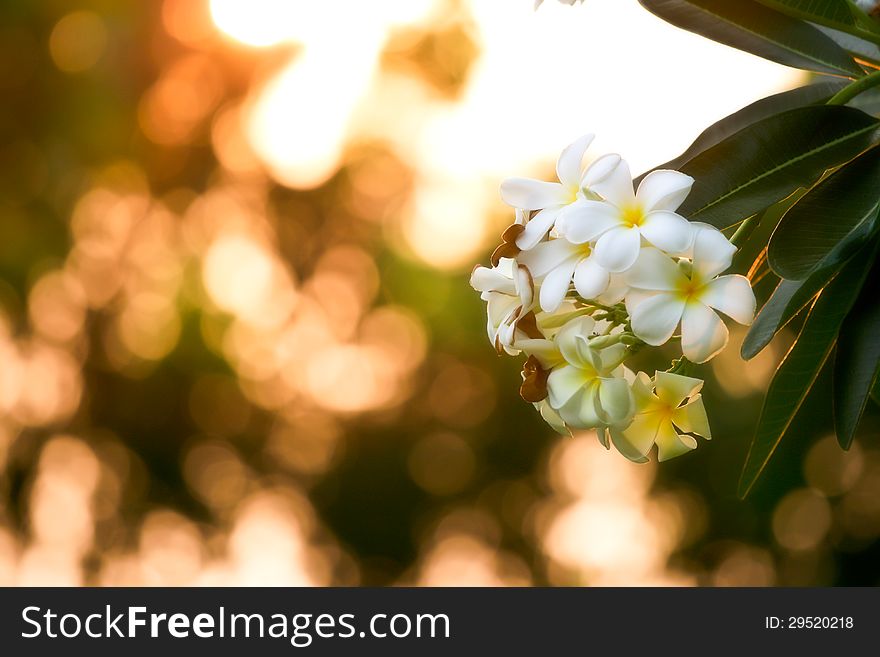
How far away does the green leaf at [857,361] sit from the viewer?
2.75 feet

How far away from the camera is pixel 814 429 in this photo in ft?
3.48

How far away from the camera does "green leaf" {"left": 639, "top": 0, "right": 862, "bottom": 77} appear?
2.96 feet

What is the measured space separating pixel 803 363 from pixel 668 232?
1.00 ft

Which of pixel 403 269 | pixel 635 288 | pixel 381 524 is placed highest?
pixel 403 269

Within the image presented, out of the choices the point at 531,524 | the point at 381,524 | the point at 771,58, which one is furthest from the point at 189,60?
the point at 771,58

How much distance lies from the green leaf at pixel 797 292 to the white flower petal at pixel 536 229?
0.20 meters

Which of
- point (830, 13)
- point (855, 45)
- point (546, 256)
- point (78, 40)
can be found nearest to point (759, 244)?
point (855, 45)

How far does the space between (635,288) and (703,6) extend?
0.34 meters

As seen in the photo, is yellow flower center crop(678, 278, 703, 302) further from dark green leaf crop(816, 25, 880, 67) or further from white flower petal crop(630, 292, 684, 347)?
dark green leaf crop(816, 25, 880, 67)

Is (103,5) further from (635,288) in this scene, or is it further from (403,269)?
(635,288)

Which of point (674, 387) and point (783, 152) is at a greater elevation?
point (783, 152)

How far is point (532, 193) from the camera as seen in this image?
77 cm

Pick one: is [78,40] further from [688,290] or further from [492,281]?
[688,290]

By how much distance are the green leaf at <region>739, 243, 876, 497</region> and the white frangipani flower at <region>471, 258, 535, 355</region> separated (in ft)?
0.97
